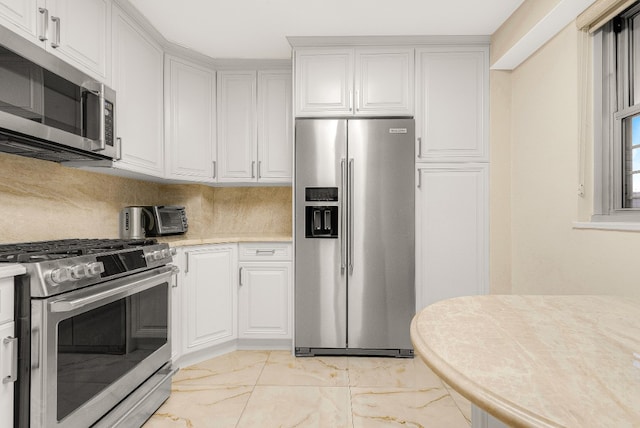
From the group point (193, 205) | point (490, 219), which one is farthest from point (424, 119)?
point (193, 205)

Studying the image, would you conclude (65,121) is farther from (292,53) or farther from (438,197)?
(438,197)

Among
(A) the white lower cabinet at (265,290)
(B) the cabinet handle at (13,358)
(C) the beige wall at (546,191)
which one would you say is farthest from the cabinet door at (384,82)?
(B) the cabinet handle at (13,358)

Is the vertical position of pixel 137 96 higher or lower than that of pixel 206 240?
higher

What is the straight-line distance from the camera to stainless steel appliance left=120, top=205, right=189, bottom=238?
2.70 metres

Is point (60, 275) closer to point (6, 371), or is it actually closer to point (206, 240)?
point (6, 371)

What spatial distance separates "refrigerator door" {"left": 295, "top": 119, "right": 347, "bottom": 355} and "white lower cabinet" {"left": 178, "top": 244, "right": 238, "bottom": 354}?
54cm

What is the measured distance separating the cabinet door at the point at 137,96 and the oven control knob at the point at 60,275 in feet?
3.24

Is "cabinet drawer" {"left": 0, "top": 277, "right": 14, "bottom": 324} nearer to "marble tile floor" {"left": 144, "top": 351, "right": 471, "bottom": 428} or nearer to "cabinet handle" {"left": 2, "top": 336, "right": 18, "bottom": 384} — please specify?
"cabinet handle" {"left": 2, "top": 336, "right": 18, "bottom": 384}

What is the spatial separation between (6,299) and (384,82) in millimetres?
2628

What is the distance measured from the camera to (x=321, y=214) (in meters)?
2.85

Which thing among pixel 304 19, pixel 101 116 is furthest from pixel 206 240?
pixel 304 19

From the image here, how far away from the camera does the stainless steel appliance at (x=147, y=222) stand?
2.70 m

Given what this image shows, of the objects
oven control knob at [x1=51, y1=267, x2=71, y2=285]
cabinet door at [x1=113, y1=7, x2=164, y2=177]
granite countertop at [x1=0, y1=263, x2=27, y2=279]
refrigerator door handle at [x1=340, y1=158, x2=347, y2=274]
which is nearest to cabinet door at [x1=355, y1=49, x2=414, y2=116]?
refrigerator door handle at [x1=340, y1=158, x2=347, y2=274]

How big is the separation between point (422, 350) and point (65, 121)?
1.84 m
